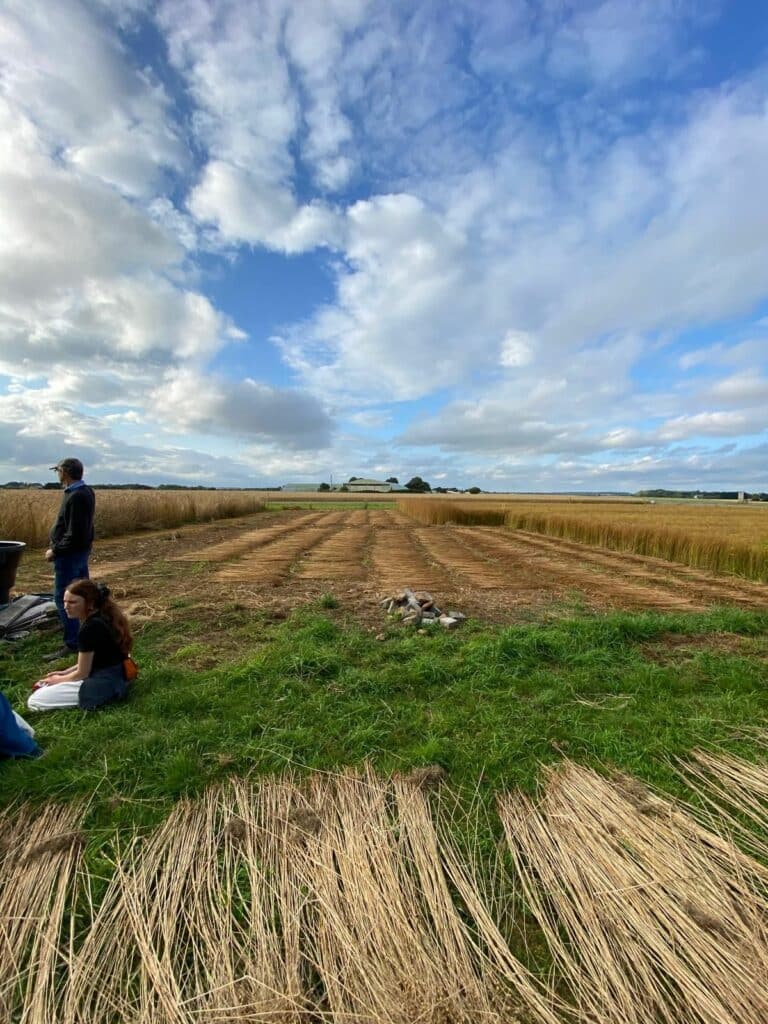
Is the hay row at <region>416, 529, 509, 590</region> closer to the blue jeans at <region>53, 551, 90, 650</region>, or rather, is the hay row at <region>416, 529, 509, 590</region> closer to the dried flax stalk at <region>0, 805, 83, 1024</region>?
the blue jeans at <region>53, 551, 90, 650</region>

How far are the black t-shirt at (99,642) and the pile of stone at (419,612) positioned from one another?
3124 millimetres

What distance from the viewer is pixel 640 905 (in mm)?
1798

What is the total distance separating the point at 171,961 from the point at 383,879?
0.81 meters

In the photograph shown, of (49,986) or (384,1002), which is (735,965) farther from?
(49,986)

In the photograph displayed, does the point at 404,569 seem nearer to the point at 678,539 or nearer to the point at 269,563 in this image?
the point at 269,563

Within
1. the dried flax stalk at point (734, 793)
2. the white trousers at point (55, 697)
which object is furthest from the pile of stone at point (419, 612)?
the white trousers at point (55, 697)

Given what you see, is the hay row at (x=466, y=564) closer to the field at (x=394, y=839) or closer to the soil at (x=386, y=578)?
the soil at (x=386, y=578)

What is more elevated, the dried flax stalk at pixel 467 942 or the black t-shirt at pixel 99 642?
the black t-shirt at pixel 99 642

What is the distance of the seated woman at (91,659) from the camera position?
3260 mm

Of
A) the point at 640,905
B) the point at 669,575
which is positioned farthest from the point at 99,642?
the point at 669,575

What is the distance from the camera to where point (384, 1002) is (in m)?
1.42

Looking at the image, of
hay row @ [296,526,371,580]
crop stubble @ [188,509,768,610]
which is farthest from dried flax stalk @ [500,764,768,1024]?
hay row @ [296,526,371,580]

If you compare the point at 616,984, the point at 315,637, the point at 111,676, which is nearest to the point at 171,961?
the point at 616,984

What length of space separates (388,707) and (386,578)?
5.31 m
